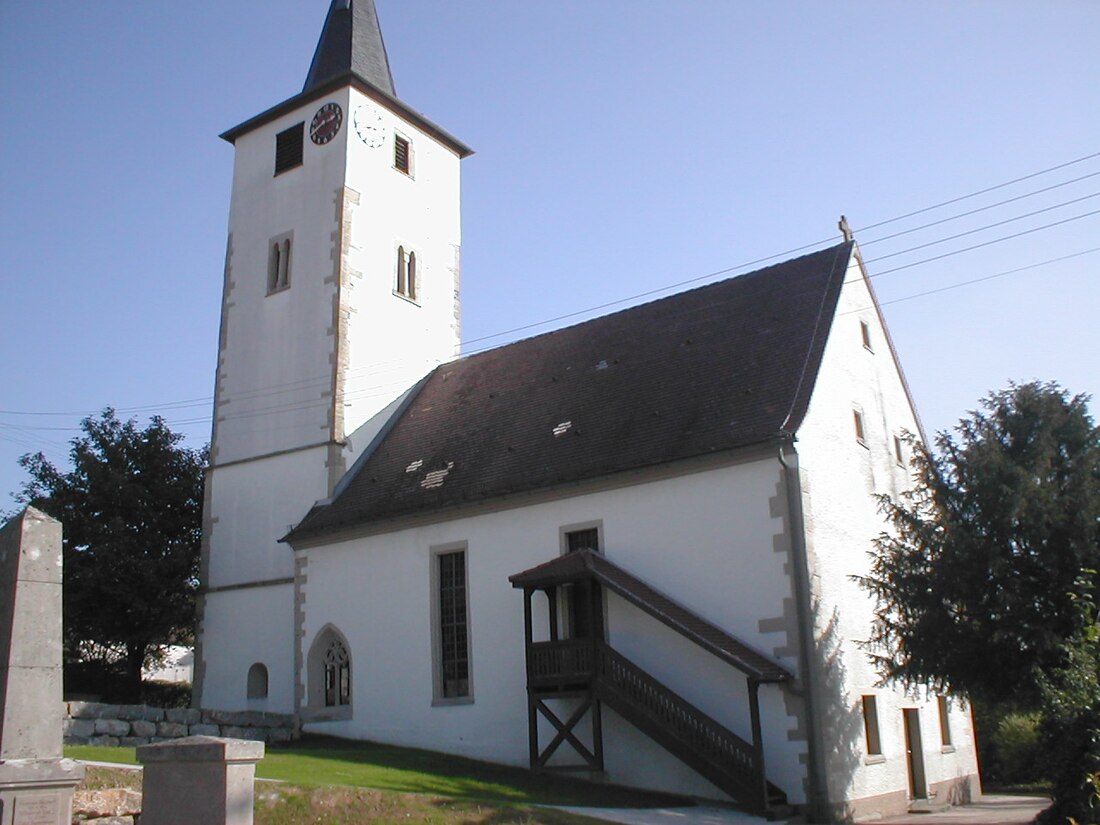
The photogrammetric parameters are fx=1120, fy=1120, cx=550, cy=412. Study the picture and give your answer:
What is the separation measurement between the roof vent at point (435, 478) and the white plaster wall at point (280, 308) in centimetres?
371

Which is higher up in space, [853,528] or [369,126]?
[369,126]

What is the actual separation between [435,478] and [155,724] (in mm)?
7371

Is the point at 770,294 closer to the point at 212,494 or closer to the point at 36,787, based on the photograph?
the point at 212,494

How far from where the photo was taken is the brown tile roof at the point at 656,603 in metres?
17.4

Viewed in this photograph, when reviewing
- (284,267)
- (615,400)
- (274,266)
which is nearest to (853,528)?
(615,400)

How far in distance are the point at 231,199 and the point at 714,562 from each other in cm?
1923

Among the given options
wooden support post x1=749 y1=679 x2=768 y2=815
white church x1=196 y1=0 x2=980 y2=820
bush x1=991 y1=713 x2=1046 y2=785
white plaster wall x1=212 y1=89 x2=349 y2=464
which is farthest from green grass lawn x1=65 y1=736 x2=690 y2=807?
bush x1=991 y1=713 x2=1046 y2=785

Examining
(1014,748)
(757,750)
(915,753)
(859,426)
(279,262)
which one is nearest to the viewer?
(757,750)

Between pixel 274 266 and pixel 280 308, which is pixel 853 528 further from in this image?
pixel 274 266

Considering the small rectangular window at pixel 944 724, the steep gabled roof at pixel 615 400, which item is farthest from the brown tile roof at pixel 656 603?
the small rectangular window at pixel 944 724

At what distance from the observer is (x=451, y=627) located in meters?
22.5

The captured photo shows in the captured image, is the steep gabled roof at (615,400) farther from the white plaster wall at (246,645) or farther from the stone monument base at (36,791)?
the stone monument base at (36,791)

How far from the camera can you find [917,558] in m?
18.1

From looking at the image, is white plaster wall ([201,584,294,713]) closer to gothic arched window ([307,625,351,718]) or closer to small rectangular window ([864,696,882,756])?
gothic arched window ([307,625,351,718])
